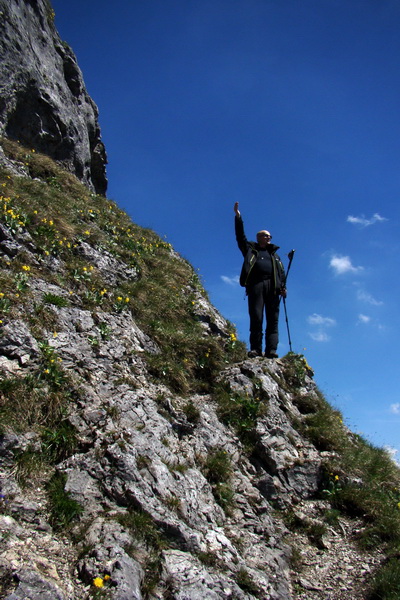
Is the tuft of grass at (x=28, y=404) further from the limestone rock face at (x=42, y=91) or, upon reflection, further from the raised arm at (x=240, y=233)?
the limestone rock face at (x=42, y=91)

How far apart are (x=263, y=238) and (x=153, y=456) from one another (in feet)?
23.4

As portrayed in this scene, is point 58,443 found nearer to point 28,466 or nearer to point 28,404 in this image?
point 28,466

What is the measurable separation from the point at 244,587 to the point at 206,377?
488 centimetres

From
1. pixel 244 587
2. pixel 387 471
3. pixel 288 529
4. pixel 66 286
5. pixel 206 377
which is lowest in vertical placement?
pixel 244 587

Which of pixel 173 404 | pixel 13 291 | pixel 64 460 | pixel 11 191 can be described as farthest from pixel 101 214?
pixel 64 460

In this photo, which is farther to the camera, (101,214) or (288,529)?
(101,214)

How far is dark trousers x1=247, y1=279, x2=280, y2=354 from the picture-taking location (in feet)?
35.0

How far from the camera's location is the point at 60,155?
1978 cm

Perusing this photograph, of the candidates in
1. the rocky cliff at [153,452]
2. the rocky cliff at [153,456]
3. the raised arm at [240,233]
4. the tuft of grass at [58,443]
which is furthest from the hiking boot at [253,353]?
the tuft of grass at [58,443]

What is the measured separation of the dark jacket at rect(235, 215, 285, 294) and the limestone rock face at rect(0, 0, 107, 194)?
11.7 metres

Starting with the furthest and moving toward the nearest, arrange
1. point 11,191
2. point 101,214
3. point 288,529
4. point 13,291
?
point 101,214, point 11,191, point 13,291, point 288,529

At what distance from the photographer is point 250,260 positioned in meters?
10.9

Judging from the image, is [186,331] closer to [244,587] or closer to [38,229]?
[38,229]

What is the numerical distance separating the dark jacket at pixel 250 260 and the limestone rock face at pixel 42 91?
11.7 m
